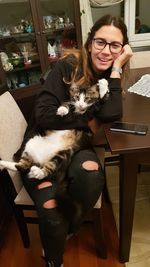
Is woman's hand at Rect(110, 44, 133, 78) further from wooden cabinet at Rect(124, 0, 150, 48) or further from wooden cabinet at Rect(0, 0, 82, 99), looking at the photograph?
wooden cabinet at Rect(124, 0, 150, 48)

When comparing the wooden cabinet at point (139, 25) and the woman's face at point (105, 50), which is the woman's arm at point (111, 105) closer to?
the woman's face at point (105, 50)

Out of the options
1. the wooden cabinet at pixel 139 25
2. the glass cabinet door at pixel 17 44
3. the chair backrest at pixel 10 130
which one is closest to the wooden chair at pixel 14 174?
the chair backrest at pixel 10 130

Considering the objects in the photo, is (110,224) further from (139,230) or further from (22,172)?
(22,172)

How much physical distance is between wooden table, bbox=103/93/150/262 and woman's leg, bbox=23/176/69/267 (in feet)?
1.00

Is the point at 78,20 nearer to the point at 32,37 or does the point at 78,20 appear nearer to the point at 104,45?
the point at 32,37

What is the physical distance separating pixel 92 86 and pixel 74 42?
1406 millimetres

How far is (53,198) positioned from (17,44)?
1.73 meters

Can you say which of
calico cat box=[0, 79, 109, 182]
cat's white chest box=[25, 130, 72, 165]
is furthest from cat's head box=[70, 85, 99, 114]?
cat's white chest box=[25, 130, 72, 165]

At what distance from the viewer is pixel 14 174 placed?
1.20 meters

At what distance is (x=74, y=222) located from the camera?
1.05 metres

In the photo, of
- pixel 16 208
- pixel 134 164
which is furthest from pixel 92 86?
pixel 16 208

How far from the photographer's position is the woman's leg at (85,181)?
39.9 inches

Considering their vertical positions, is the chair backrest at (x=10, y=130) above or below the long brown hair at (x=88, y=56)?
below

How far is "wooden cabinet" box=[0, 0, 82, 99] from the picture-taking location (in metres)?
2.11
